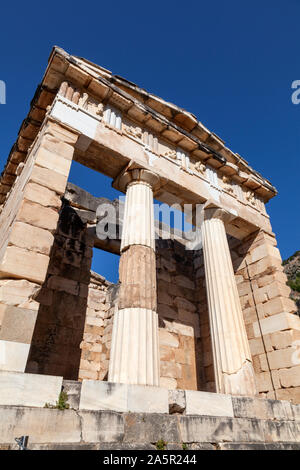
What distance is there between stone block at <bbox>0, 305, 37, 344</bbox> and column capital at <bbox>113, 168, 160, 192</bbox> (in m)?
4.33

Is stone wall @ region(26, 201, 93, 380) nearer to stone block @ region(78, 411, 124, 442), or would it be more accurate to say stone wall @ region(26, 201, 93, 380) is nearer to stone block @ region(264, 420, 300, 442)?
stone block @ region(78, 411, 124, 442)

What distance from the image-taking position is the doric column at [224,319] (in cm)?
647

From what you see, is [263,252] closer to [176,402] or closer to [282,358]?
[282,358]

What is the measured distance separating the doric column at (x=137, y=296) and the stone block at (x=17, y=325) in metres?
1.68

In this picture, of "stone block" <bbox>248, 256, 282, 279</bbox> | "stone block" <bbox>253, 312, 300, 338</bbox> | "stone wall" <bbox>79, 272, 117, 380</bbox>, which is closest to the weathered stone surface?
"stone wall" <bbox>79, 272, 117, 380</bbox>

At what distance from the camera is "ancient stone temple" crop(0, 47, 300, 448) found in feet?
14.1

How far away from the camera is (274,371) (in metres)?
8.14

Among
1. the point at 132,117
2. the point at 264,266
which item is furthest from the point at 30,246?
the point at 264,266

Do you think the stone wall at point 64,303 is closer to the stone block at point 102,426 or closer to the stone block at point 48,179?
the stone block at point 48,179

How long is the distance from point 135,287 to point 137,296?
204 millimetres

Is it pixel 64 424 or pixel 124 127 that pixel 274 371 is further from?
pixel 124 127

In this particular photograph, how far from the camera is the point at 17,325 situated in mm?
4301

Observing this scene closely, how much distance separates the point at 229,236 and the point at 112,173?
215 inches

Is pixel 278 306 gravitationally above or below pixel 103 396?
above
